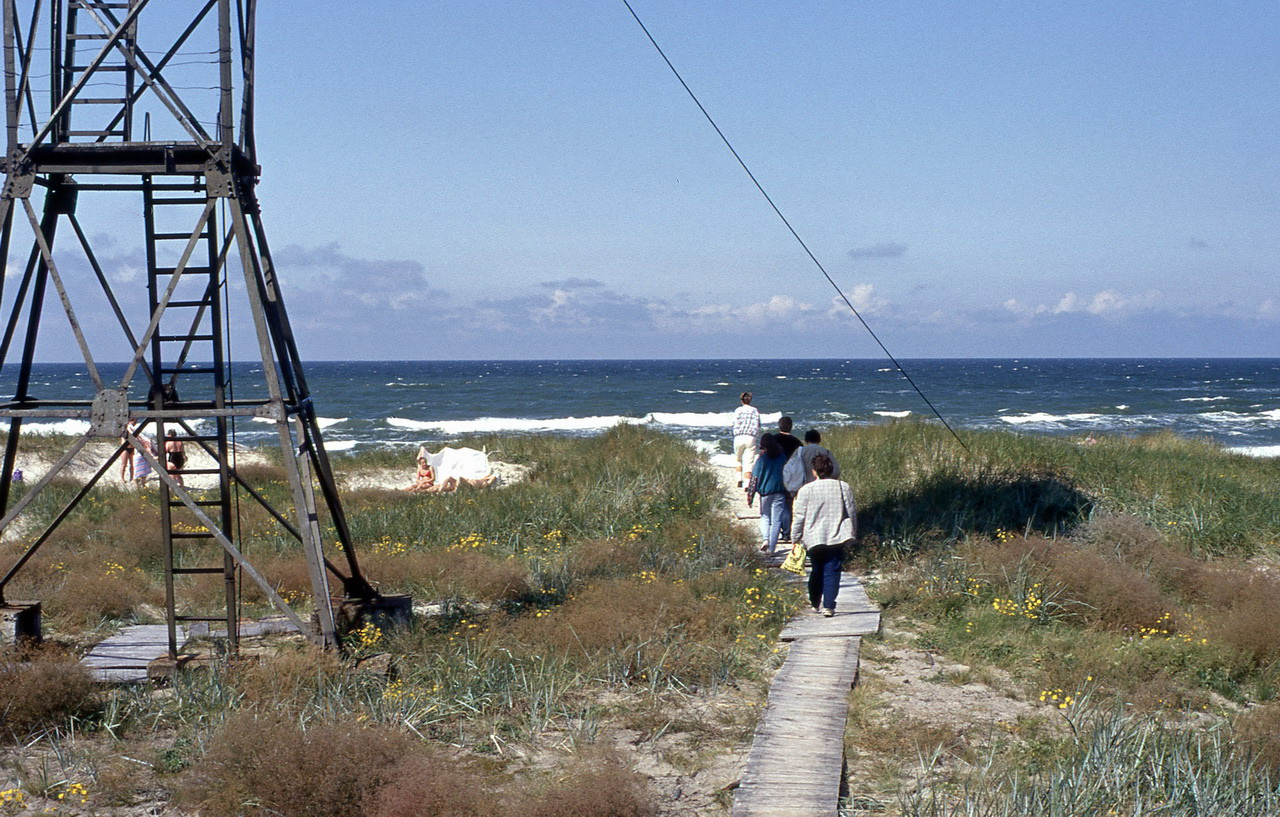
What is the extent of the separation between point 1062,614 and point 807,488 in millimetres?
2815

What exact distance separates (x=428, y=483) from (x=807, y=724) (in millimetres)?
14446

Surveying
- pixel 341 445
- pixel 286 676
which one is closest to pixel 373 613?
pixel 286 676

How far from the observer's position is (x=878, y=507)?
49.1 ft

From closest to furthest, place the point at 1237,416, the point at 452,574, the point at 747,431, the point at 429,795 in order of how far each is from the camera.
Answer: the point at 429,795, the point at 452,574, the point at 747,431, the point at 1237,416

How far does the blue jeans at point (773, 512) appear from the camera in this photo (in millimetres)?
13109

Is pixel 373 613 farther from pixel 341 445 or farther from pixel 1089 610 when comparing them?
pixel 341 445

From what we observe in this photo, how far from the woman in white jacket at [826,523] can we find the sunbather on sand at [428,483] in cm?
1060

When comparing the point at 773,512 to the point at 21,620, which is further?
A: the point at 773,512

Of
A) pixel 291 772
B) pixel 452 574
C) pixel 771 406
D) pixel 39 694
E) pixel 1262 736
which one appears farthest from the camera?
pixel 771 406

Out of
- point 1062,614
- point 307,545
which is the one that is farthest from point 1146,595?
point 307,545

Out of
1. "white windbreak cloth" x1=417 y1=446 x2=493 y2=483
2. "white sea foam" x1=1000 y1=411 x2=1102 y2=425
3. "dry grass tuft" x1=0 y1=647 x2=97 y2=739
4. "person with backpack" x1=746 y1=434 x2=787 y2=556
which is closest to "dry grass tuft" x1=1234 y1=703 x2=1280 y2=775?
"person with backpack" x1=746 y1=434 x2=787 y2=556

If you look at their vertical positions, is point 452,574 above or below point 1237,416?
above

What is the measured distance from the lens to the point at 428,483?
20844 mm

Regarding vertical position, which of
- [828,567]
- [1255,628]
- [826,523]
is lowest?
[1255,628]
